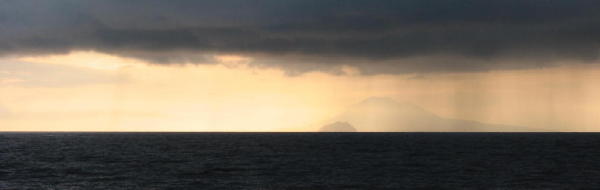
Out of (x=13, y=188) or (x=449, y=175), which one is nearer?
(x=13, y=188)

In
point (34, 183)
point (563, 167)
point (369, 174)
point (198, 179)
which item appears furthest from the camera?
point (563, 167)

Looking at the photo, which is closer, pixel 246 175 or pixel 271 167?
pixel 246 175

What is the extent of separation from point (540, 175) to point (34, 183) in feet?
165

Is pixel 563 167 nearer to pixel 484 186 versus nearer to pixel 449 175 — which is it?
pixel 449 175

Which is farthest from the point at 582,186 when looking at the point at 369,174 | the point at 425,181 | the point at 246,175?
the point at 246,175

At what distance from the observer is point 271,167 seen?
76.8 metres

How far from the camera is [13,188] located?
5412cm

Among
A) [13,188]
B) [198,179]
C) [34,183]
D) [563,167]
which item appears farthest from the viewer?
[563,167]

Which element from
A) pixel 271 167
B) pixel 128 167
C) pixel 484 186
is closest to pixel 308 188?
pixel 484 186

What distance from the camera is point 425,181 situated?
60031mm

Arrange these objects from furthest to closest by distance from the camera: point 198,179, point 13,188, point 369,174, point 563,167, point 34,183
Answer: point 563,167 < point 369,174 < point 198,179 < point 34,183 < point 13,188

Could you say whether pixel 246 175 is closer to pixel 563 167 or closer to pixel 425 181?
pixel 425 181

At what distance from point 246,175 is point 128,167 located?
1950 cm

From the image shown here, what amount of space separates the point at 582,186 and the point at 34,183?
4981cm
